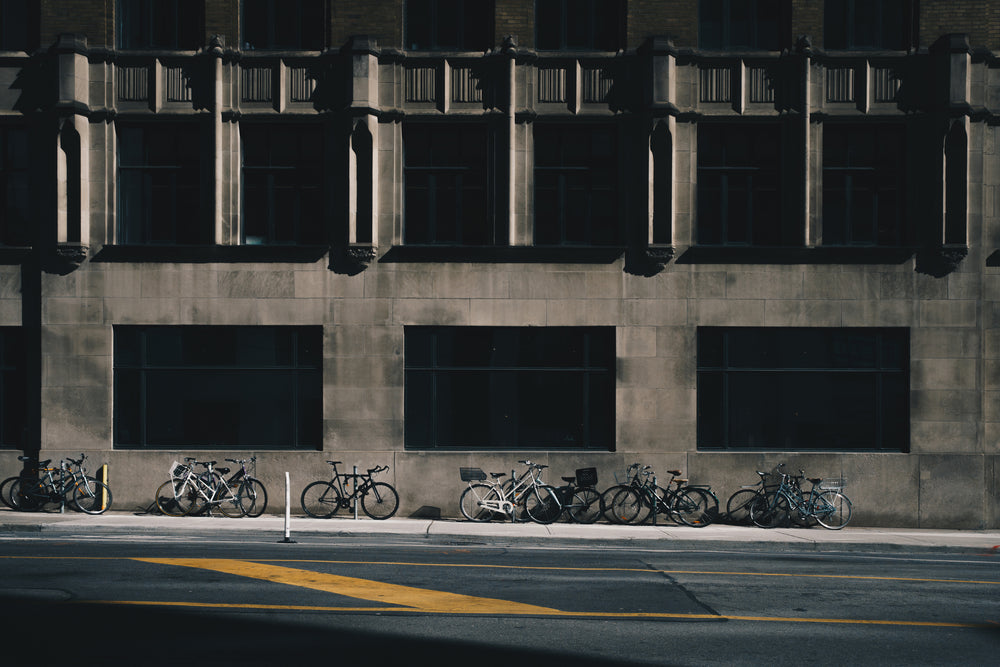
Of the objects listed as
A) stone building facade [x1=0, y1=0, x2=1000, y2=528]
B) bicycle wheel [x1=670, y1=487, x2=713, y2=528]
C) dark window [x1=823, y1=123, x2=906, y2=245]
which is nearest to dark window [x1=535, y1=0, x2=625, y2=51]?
stone building facade [x1=0, y1=0, x2=1000, y2=528]

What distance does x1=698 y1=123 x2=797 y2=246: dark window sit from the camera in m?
19.8

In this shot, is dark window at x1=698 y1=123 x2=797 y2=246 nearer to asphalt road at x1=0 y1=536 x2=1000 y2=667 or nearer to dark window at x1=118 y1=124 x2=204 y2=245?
asphalt road at x1=0 y1=536 x2=1000 y2=667

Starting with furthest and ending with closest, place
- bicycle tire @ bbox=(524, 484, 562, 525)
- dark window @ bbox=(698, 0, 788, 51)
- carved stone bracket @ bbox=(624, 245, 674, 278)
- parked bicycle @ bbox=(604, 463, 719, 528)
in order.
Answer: dark window @ bbox=(698, 0, 788, 51)
carved stone bracket @ bbox=(624, 245, 674, 278)
parked bicycle @ bbox=(604, 463, 719, 528)
bicycle tire @ bbox=(524, 484, 562, 525)

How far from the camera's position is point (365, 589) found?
1109cm

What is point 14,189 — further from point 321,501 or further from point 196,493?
point 321,501

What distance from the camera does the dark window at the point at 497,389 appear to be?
64.4ft

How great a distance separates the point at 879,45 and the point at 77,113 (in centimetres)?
1657

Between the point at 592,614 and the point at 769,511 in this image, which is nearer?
the point at 592,614

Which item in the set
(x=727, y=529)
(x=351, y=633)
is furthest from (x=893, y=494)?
(x=351, y=633)

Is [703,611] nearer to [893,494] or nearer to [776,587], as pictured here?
[776,587]

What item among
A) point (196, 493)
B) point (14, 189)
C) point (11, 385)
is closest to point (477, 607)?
point (196, 493)

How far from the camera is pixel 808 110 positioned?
1938cm

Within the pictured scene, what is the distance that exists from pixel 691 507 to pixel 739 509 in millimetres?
1180

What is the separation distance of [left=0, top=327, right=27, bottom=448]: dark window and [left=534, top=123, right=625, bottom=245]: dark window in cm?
1107
